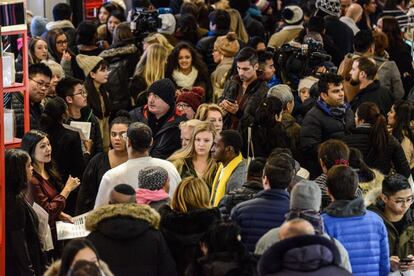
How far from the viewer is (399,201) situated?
7688mm

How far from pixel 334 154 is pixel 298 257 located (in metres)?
2.31

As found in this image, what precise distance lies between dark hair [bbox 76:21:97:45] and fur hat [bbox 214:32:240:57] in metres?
1.50

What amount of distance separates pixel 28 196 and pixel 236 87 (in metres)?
2.81

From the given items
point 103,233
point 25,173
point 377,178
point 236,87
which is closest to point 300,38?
point 236,87

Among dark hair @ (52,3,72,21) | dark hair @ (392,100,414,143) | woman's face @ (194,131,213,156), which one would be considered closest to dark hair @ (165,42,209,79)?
dark hair @ (392,100,414,143)

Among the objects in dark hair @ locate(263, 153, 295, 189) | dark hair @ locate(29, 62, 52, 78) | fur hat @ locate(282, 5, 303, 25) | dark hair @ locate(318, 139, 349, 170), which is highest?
fur hat @ locate(282, 5, 303, 25)

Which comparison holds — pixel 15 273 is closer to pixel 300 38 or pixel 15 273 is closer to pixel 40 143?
pixel 40 143

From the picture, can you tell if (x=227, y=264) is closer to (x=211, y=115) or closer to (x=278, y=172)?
(x=278, y=172)

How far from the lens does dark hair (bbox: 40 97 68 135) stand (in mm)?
9234

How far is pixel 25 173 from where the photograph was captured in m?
7.79

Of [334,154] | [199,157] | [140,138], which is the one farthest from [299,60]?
[140,138]

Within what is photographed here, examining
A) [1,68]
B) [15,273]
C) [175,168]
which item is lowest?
[15,273]

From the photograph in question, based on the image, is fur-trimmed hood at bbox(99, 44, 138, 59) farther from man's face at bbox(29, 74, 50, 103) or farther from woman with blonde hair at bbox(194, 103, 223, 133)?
woman with blonde hair at bbox(194, 103, 223, 133)

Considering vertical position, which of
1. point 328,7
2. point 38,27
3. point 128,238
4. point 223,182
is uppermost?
point 328,7
